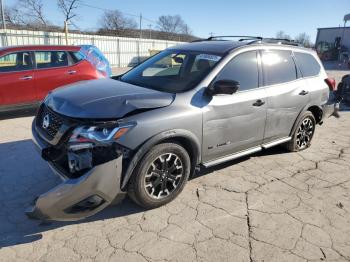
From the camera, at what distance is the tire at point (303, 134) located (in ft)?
17.4

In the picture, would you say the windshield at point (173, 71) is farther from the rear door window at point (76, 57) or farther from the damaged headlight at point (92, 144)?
the rear door window at point (76, 57)

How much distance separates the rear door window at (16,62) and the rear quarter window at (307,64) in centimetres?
575

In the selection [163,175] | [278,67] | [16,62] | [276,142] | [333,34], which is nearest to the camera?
[163,175]

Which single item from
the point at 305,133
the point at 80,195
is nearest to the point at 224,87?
the point at 80,195

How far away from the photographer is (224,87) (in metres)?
3.67

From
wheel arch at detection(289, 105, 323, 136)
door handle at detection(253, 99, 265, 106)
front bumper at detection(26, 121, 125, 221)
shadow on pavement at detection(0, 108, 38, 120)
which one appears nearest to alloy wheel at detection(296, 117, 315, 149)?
wheel arch at detection(289, 105, 323, 136)

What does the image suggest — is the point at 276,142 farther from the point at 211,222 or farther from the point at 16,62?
the point at 16,62

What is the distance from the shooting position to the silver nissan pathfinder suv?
3039 millimetres

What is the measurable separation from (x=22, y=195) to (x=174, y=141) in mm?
1941

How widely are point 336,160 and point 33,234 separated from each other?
457 cm

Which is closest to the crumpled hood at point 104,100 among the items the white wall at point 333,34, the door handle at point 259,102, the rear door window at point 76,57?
the door handle at point 259,102

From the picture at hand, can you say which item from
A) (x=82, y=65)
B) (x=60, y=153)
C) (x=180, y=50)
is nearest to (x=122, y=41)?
(x=82, y=65)

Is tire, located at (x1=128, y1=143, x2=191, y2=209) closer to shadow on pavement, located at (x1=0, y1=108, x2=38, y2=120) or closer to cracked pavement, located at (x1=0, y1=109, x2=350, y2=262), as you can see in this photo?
cracked pavement, located at (x1=0, y1=109, x2=350, y2=262)

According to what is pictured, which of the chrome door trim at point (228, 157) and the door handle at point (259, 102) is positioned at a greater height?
the door handle at point (259, 102)
